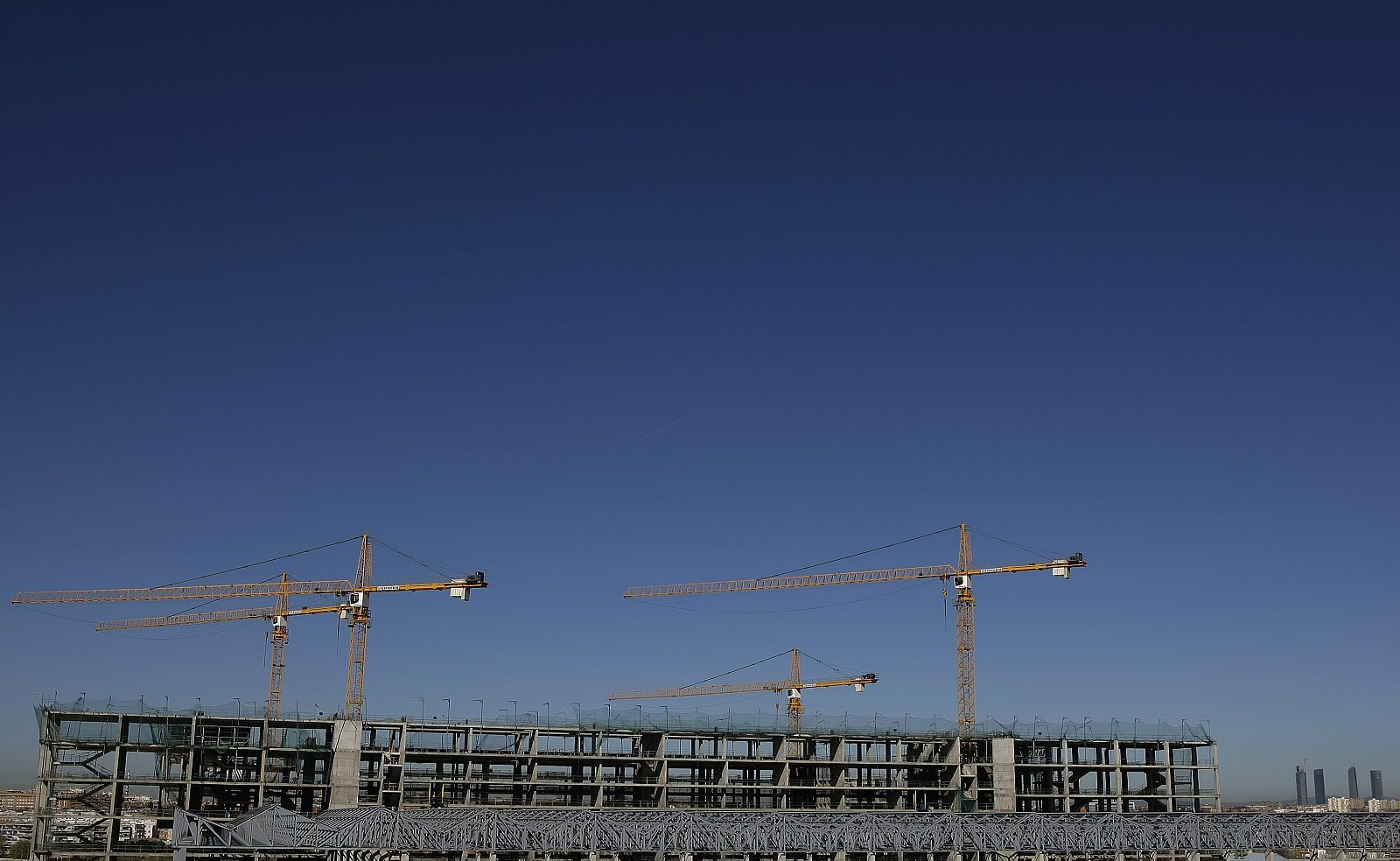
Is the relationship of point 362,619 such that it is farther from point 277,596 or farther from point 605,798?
point 605,798

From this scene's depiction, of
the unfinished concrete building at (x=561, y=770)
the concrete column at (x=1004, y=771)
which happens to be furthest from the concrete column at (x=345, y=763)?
the concrete column at (x=1004, y=771)

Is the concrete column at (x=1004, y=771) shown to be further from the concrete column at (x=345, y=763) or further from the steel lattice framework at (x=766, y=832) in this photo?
the concrete column at (x=345, y=763)

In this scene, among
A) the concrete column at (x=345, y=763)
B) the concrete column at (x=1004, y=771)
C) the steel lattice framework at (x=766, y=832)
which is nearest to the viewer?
the steel lattice framework at (x=766, y=832)

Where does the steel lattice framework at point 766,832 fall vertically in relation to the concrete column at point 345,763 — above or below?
below

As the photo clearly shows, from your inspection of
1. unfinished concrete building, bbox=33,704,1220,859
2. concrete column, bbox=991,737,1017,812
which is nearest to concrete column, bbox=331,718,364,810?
unfinished concrete building, bbox=33,704,1220,859

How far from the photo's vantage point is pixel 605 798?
387ft

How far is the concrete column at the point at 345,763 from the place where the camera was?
4085 inches

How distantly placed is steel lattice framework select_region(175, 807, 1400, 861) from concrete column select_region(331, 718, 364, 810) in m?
23.3

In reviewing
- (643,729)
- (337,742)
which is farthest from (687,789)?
(337,742)

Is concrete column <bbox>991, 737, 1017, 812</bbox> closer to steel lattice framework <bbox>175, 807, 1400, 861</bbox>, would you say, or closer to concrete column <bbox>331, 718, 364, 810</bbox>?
steel lattice framework <bbox>175, 807, 1400, 861</bbox>

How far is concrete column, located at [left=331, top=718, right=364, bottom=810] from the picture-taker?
10375cm

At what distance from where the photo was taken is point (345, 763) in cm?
10512

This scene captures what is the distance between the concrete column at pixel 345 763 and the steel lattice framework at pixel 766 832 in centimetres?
2332

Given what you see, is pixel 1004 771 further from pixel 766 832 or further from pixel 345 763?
pixel 345 763
